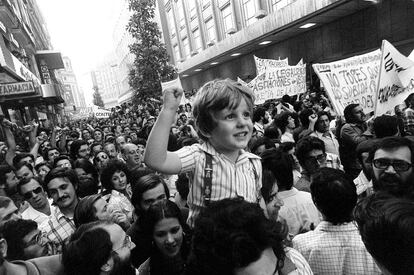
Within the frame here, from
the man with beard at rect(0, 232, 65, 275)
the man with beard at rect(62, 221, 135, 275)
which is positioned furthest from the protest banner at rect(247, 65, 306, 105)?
the man with beard at rect(0, 232, 65, 275)

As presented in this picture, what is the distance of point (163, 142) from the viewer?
1.51 meters

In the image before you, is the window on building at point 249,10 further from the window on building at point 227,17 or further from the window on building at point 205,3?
the window on building at point 205,3

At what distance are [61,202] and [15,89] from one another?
5.77 m

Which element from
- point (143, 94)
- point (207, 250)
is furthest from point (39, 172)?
point (143, 94)

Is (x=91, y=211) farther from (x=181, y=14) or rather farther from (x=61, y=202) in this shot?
(x=181, y=14)

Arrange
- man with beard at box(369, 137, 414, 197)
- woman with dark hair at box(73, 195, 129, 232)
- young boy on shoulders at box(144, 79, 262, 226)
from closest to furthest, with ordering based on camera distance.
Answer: young boy on shoulders at box(144, 79, 262, 226), man with beard at box(369, 137, 414, 197), woman with dark hair at box(73, 195, 129, 232)

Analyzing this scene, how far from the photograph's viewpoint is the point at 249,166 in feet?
5.88

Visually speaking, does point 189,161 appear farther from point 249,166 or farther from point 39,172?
point 39,172

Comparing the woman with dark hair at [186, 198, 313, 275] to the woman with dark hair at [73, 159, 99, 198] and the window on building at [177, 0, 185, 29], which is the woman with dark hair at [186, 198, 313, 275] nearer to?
the woman with dark hair at [73, 159, 99, 198]

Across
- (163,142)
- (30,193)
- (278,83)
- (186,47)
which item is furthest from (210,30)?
(163,142)

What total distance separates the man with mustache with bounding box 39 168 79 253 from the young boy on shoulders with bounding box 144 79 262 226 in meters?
1.63

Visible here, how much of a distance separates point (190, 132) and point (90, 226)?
5.11 m

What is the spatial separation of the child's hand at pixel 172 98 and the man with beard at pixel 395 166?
168 centimetres

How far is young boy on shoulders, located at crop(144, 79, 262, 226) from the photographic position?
161 centimetres
